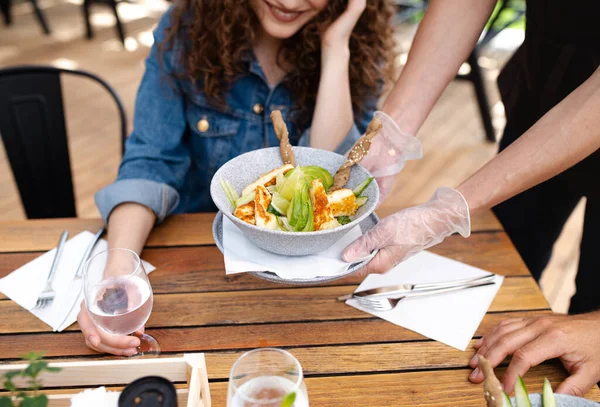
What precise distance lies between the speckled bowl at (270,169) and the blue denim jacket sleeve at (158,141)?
27cm

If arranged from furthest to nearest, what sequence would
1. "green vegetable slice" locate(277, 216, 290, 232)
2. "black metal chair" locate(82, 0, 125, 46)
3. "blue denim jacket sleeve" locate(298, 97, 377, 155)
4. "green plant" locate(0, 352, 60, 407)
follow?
"black metal chair" locate(82, 0, 125, 46) < "blue denim jacket sleeve" locate(298, 97, 377, 155) < "green vegetable slice" locate(277, 216, 290, 232) < "green plant" locate(0, 352, 60, 407)

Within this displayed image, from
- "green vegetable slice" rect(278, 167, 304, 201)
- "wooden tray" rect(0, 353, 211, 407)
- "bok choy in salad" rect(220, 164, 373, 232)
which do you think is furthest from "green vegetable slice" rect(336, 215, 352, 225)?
"wooden tray" rect(0, 353, 211, 407)

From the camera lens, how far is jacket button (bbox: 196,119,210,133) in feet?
5.03

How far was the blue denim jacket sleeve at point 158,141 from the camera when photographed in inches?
51.6

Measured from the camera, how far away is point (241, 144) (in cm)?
159

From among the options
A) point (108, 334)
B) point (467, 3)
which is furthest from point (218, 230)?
point (467, 3)

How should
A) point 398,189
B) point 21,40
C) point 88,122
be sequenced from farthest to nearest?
point 21,40
point 88,122
point 398,189

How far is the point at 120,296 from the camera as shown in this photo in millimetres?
898

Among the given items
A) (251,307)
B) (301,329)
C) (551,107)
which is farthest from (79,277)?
(551,107)

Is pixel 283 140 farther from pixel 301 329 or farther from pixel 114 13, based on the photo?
pixel 114 13

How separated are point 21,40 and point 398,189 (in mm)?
3458

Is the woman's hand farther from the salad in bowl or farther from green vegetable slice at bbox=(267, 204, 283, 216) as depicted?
green vegetable slice at bbox=(267, 204, 283, 216)

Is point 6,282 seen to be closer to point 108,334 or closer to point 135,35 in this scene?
point 108,334

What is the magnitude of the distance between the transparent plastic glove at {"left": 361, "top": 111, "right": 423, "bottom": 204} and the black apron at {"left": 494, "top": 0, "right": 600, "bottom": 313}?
1.34 ft
